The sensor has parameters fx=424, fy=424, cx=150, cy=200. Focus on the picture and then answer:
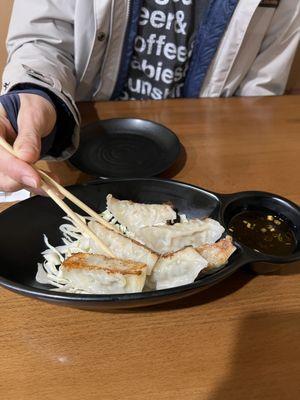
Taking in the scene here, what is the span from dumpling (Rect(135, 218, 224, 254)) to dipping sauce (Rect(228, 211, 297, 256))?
1.8 inches

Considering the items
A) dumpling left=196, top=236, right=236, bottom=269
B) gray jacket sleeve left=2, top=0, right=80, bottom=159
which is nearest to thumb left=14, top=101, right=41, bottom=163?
gray jacket sleeve left=2, top=0, right=80, bottom=159

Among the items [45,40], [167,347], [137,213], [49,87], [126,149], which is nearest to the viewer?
[167,347]

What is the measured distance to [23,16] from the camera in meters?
1.27

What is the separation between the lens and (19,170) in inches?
A: 29.6

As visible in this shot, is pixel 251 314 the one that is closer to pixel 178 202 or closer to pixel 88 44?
pixel 178 202

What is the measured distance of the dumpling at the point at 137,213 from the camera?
89 cm

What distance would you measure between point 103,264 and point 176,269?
0.13 m

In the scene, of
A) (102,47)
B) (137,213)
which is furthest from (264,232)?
(102,47)

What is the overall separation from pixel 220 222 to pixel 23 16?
90 cm

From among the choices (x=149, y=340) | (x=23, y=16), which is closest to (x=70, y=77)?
(x=23, y=16)

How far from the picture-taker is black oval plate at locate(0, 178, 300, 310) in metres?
0.66

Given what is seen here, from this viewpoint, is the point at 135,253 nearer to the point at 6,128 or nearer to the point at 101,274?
the point at 101,274

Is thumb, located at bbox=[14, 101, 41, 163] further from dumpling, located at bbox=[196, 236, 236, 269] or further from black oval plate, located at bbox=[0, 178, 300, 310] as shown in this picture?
dumpling, located at bbox=[196, 236, 236, 269]

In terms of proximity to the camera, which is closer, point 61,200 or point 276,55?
point 61,200
